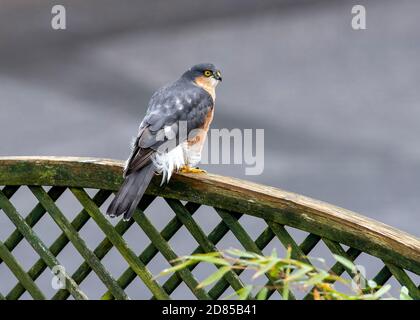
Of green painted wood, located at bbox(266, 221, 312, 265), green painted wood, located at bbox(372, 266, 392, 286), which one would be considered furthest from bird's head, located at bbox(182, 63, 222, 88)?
green painted wood, located at bbox(372, 266, 392, 286)

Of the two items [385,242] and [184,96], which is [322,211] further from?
[184,96]

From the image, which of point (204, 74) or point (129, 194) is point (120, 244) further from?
point (204, 74)

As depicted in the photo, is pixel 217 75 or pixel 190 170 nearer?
pixel 190 170

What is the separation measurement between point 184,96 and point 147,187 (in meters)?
0.48

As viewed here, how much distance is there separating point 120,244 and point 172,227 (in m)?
0.21

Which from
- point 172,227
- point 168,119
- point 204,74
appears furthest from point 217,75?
point 172,227

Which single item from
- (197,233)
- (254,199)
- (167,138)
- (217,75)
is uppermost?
(217,75)

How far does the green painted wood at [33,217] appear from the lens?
11.8 feet

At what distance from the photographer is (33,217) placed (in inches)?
143

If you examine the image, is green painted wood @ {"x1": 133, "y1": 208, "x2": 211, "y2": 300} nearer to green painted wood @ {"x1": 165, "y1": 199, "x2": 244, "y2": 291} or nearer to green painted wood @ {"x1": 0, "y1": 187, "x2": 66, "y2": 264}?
green painted wood @ {"x1": 165, "y1": 199, "x2": 244, "y2": 291}

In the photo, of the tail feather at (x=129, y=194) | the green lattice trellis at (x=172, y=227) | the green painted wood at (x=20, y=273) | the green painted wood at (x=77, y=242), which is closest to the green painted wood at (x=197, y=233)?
the green lattice trellis at (x=172, y=227)

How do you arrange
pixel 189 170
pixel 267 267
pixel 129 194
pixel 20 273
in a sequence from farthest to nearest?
pixel 20 273
pixel 189 170
pixel 129 194
pixel 267 267
